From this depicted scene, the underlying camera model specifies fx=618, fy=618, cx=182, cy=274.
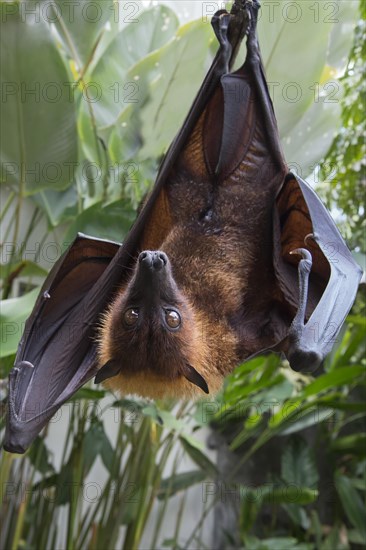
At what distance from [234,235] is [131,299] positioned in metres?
0.27

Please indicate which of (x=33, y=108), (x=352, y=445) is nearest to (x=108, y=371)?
(x=33, y=108)

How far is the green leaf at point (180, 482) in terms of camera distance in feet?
8.50

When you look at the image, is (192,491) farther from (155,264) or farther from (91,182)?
(155,264)

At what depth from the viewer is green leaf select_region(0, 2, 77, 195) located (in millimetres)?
1343

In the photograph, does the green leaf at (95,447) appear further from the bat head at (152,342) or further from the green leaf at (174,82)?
the bat head at (152,342)

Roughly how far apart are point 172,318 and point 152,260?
0.14m

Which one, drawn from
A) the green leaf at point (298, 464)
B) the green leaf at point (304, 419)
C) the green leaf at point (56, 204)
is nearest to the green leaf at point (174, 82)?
the green leaf at point (56, 204)

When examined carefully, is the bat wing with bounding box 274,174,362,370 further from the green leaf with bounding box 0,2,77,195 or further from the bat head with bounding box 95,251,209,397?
the green leaf with bounding box 0,2,77,195

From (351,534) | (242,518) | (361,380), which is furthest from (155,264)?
(351,534)

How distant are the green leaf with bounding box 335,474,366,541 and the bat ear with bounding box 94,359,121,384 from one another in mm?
2291

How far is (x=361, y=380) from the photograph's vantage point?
2.83m

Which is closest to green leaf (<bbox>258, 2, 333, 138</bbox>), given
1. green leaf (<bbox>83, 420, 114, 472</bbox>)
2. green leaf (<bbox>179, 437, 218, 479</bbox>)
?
green leaf (<bbox>83, 420, 114, 472</bbox>)

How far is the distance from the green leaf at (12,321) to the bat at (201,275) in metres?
0.17

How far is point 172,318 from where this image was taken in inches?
37.4
